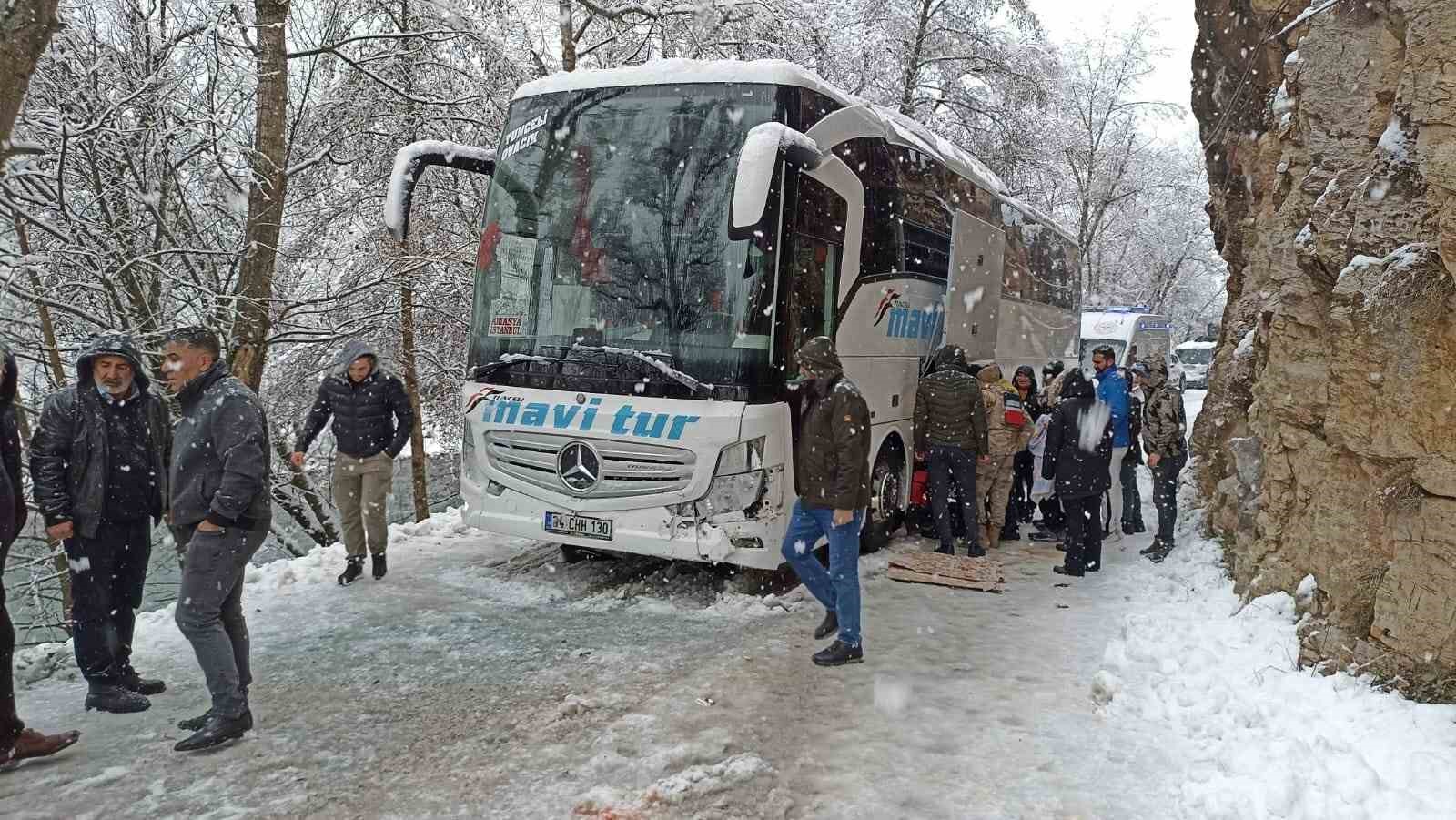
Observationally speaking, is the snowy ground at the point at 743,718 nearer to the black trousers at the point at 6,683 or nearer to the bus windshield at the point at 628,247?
the black trousers at the point at 6,683

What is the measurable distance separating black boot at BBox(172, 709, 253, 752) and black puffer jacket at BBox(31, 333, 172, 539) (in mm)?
1189

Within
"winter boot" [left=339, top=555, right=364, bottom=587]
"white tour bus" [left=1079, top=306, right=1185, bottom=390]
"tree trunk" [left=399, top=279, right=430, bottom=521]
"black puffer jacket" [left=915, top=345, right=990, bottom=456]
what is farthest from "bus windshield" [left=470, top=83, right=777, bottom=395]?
"white tour bus" [left=1079, top=306, right=1185, bottom=390]

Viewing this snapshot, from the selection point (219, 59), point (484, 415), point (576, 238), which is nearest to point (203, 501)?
point (484, 415)

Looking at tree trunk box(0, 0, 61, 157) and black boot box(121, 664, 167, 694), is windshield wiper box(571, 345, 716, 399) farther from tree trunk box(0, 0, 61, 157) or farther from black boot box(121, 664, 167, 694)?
tree trunk box(0, 0, 61, 157)

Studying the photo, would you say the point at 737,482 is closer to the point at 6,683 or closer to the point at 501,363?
the point at 501,363

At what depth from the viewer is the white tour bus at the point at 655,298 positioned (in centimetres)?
639

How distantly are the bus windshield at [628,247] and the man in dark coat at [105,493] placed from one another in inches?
104

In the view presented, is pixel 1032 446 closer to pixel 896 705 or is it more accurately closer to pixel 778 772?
pixel 896 705

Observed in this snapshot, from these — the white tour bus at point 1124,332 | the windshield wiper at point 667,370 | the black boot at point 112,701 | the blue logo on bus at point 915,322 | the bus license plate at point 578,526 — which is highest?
the white tour bus at point 1124,332

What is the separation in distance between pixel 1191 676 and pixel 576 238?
500cm

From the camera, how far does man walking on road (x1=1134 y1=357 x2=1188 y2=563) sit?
835 centimetres

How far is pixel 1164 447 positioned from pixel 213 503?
7.68m

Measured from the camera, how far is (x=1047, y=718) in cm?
479

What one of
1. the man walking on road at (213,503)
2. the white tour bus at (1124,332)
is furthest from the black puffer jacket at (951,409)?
the white tour bus at (1124,332)
